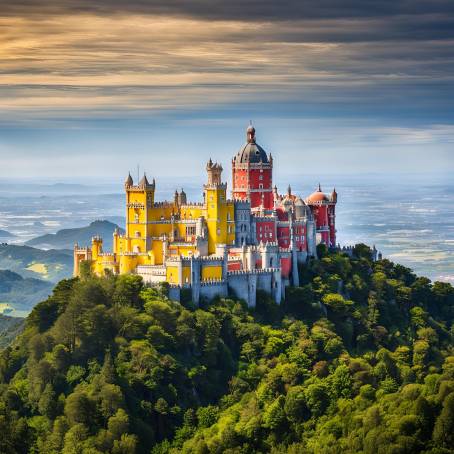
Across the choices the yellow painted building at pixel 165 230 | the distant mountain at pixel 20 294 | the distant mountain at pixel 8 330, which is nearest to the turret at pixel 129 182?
the yellow painted building at pixel 165 230

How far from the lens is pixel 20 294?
194m

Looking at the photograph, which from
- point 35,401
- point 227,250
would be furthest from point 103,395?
point 227,250

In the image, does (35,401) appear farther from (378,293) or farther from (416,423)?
(378,293)

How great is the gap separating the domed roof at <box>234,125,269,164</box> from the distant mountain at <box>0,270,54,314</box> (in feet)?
300

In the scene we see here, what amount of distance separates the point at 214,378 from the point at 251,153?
21876 millimetres

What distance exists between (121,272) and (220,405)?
13576mm

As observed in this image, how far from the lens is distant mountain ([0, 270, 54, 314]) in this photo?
186125mm

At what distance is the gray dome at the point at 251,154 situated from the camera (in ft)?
317

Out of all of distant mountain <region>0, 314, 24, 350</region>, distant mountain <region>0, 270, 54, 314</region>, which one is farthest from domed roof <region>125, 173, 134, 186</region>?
distant mountain <region>0, 270, 54, 314</region>

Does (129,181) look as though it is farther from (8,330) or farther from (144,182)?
(8,330)

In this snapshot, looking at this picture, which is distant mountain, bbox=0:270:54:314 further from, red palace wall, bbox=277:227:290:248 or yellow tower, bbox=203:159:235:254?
yellow tower, bbox=203:159:235:254

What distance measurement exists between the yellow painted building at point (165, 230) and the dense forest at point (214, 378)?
169 inches

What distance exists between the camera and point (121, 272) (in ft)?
290

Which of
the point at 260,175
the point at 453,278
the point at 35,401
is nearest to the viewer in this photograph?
the point at 35,401
